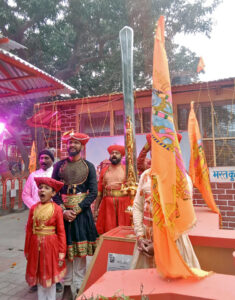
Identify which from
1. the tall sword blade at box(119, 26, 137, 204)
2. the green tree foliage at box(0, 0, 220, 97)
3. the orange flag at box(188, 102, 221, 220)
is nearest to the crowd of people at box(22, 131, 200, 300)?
the tall sword blade at box(119, 26, 137, 204)

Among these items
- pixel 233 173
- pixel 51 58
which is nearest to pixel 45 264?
pixel 233 173

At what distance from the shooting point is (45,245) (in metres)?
→ 2.83

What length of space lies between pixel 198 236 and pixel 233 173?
9.54ft

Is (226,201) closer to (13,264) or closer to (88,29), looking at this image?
(13,264)

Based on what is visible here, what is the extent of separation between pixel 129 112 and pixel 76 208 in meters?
1.43

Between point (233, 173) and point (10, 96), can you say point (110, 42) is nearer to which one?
point (10, 96)

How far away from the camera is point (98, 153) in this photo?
597 centimetres

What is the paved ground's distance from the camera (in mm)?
3312


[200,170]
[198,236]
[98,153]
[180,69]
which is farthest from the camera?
[180,69]

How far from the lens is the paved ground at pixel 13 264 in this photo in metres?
3.31

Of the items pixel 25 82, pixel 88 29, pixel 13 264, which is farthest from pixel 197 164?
pixel 88 29

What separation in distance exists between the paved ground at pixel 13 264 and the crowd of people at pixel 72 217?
234mm

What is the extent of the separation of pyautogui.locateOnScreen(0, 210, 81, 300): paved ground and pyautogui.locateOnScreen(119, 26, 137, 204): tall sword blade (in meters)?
1.83

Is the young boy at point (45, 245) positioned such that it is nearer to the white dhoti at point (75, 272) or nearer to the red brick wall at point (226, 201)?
the white dhoti at point (75, 272)
